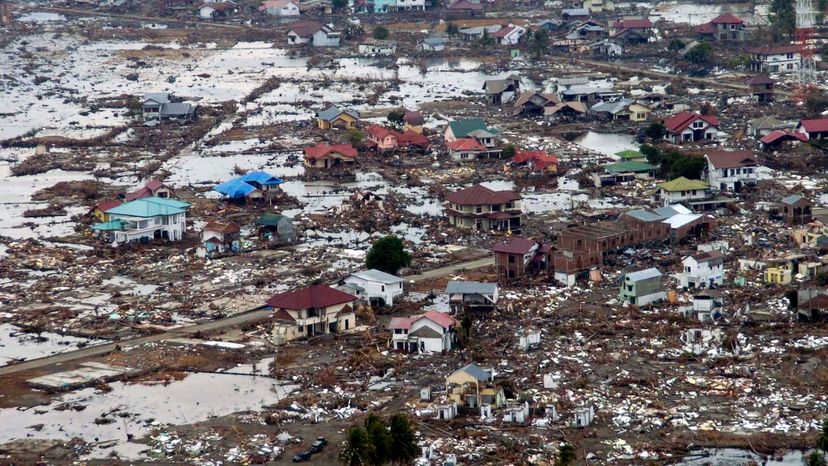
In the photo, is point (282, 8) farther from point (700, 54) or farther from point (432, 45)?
point (700, 54)

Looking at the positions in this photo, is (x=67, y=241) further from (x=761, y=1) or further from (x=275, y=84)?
(x=761, y=1)

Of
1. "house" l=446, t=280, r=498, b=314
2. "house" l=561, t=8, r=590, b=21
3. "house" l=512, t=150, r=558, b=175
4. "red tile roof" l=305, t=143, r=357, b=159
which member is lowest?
"house" l=512, t=150, r=558, b=175

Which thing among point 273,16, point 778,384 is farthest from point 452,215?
point 273,16

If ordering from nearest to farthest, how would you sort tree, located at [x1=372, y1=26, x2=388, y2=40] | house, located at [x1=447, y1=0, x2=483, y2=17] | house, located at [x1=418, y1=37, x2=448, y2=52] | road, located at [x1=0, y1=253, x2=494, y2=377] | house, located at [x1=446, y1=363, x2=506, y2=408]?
house, located at [x1=446, y1=363, x2=506, y2=408] < road, located at [x1=0, y1=253, x2=494, y2=377] < house, located at [x1=418, y1=37, x2=448, y2=52] < tree, located at [x1=372, y1=26, x2=388, y2=40] < house, located at [x1=447, y1=0, x2=483, y2=17]

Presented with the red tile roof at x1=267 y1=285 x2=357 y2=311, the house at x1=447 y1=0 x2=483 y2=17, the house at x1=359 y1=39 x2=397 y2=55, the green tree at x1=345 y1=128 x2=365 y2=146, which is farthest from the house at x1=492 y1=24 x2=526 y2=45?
the red tile roof at x1=267 y1=285 x2=357 y2=311

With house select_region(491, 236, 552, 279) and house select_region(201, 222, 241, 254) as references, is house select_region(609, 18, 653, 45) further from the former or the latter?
house select_region(491, 236, 552, 279)

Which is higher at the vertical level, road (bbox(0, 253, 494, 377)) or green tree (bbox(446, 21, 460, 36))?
green tree (bbox(446, 21, 460, 36))

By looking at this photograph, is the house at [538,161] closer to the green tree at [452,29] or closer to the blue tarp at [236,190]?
the blue tarp at [236,190]
